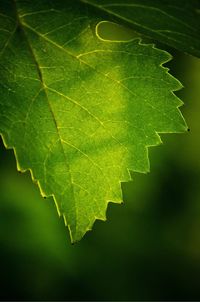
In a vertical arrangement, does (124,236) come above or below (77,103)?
below

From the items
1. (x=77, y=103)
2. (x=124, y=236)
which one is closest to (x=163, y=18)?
(x=77, y=103)

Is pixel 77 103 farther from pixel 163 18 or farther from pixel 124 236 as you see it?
pixel 124 236

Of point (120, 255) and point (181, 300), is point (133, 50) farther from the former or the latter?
point (181, 300)

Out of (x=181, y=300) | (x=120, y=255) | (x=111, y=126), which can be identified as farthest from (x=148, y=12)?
(x=181, y=300)

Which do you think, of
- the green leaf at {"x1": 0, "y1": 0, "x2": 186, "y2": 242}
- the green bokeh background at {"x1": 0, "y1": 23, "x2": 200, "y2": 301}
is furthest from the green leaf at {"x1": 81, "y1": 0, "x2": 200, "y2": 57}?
the green bokeh background at {"x1": 0, "y1": 23, "x2": 200, "y2": 301}

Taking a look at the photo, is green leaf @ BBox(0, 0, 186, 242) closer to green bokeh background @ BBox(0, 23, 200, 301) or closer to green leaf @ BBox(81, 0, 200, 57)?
green leaf @ BBox(81, 0, 200, 57)

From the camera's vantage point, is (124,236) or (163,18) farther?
(124,236)

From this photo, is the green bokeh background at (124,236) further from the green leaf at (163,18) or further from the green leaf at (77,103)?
the green leaf at (163,18)
